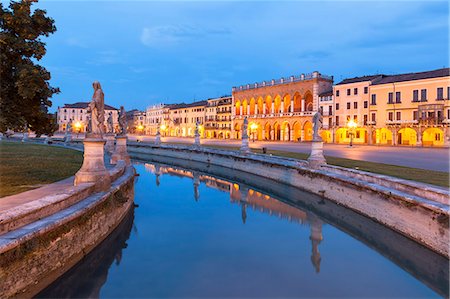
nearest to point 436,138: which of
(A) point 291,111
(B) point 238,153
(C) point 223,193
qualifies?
(A) point 291,111

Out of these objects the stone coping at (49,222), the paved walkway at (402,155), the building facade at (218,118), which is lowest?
the stone coping at (49,222)

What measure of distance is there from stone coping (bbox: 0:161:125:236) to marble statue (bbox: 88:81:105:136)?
7.26 feet

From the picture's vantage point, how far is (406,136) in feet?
172

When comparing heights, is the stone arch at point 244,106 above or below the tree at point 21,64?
above

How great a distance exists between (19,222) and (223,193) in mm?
17043

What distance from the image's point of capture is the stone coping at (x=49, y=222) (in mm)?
6859

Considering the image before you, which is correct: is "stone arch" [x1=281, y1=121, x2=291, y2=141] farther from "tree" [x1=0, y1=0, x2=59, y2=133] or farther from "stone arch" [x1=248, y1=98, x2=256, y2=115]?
"tree" [x1=0, y1=0, x2=59, y2=133]

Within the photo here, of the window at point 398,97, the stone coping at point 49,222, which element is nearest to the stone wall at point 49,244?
the stone coping at point 49,222

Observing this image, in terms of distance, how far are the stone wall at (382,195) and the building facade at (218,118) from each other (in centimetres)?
5880

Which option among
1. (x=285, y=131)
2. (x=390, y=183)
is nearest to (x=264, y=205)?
(x=390, y=183)

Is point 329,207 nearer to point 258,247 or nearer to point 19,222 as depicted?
point 258,247

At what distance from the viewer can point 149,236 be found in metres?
13.6

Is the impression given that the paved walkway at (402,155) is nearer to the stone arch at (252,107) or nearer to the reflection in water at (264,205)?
the reflection in water at (264,205)

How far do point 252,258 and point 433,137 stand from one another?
A: 154ft
